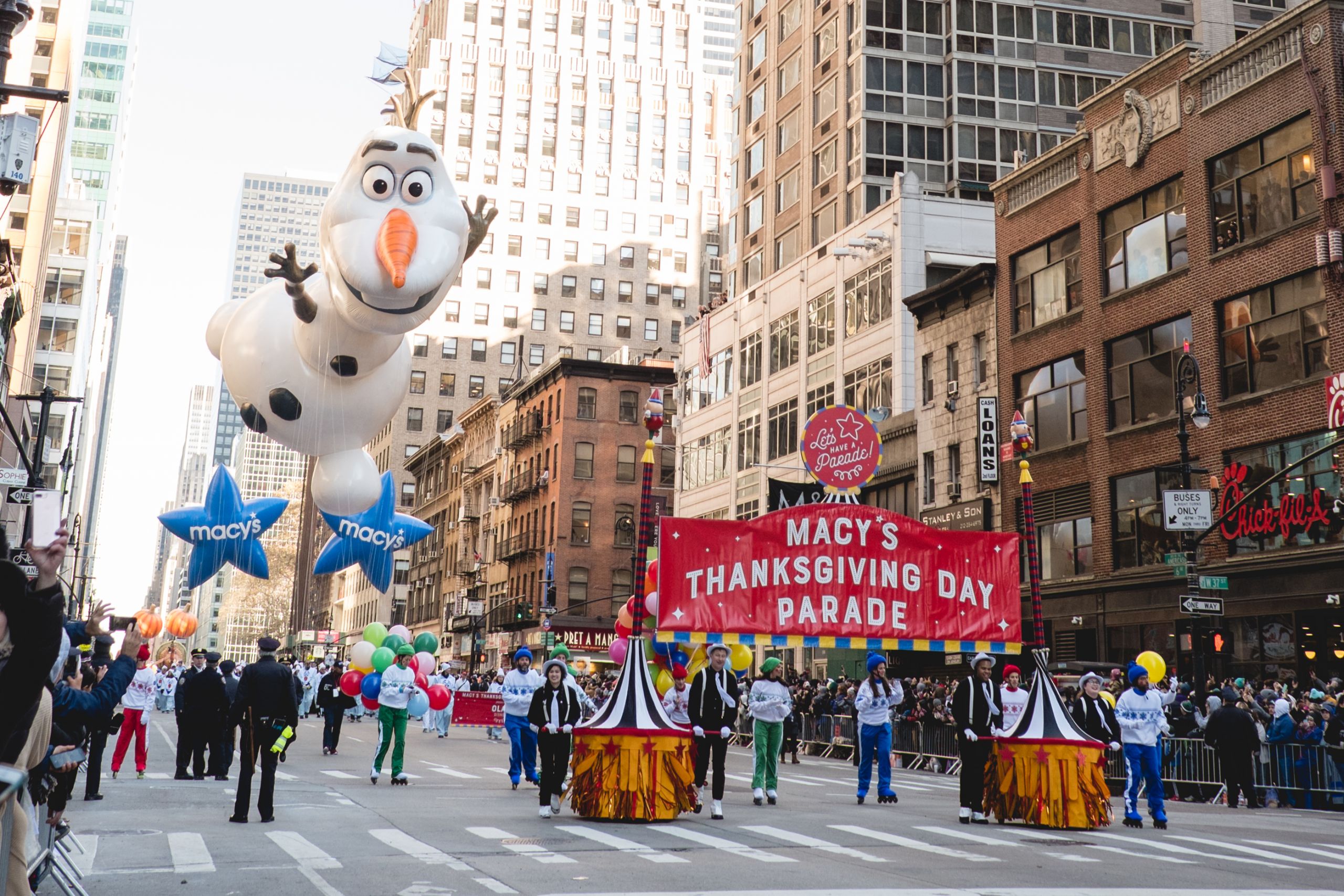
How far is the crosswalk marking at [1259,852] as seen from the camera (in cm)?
1178

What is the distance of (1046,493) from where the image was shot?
35844mm

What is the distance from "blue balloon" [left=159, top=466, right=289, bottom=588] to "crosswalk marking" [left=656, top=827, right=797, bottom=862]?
654cm

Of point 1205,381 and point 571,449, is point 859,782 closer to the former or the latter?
point 1205,381

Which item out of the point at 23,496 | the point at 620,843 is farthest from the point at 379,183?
the point at 23,496

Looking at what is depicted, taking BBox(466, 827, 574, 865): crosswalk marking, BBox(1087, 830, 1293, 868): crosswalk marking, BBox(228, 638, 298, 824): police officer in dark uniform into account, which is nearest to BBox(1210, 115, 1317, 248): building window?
BBox(1087, 830, 1293, 868): crosswalk marking

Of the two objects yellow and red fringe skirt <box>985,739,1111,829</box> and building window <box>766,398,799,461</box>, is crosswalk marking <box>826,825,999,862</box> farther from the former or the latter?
building window <box>766,398,799,461</box>

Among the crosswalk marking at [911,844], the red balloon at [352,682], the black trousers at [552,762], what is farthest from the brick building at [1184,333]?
the red balloon at [352,682]

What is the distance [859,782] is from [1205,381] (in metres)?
17.6

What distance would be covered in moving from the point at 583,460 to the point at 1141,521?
42.9m

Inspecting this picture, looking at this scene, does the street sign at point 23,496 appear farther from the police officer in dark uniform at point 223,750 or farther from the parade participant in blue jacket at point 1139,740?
the parade participant in blue jacket at point 1139,740

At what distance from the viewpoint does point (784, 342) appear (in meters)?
52.9

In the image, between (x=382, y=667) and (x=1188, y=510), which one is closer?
(x=1188, y=510)

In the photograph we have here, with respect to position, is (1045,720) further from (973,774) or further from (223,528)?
(223,528)

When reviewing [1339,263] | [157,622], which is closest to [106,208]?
[157,622]
